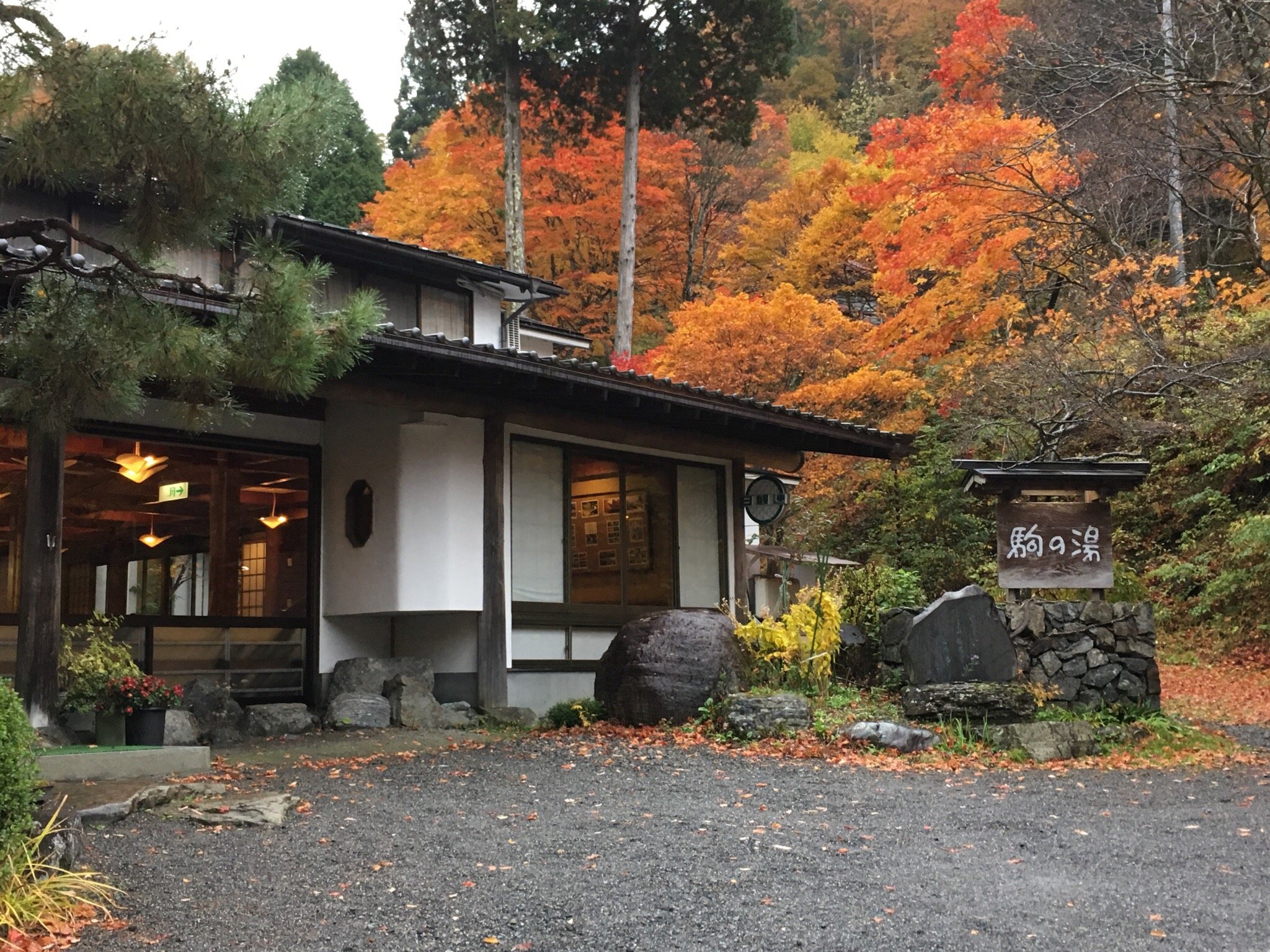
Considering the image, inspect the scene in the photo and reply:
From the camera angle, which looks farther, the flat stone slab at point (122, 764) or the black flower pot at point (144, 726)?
the black flower pot at point (144, 726)

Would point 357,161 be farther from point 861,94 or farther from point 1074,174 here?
point 1074,174

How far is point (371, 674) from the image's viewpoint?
10.5 metres

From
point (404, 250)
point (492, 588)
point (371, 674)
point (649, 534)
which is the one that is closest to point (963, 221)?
point (649, 534)

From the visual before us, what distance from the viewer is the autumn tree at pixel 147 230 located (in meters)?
5.00

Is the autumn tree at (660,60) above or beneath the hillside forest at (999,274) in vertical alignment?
above

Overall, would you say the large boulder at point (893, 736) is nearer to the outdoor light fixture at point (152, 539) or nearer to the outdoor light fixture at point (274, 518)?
the outdoor light fixture at point (274, 518)

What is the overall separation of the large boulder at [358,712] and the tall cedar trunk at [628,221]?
11.7 meters

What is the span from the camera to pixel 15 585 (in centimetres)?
900

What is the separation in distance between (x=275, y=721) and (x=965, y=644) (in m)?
5.65

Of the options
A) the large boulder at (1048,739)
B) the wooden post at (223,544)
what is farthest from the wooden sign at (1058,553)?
the wooden post at (223,544)

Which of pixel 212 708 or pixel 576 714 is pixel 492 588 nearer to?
pixel 576 714

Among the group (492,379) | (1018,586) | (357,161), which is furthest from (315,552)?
(357,161)

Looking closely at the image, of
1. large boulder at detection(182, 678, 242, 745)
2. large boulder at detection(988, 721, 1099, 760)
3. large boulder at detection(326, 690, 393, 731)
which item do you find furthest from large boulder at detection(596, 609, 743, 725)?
large boulder at detection(182, 678, 242, 745)

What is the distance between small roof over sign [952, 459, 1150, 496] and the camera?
9820 millimetres
